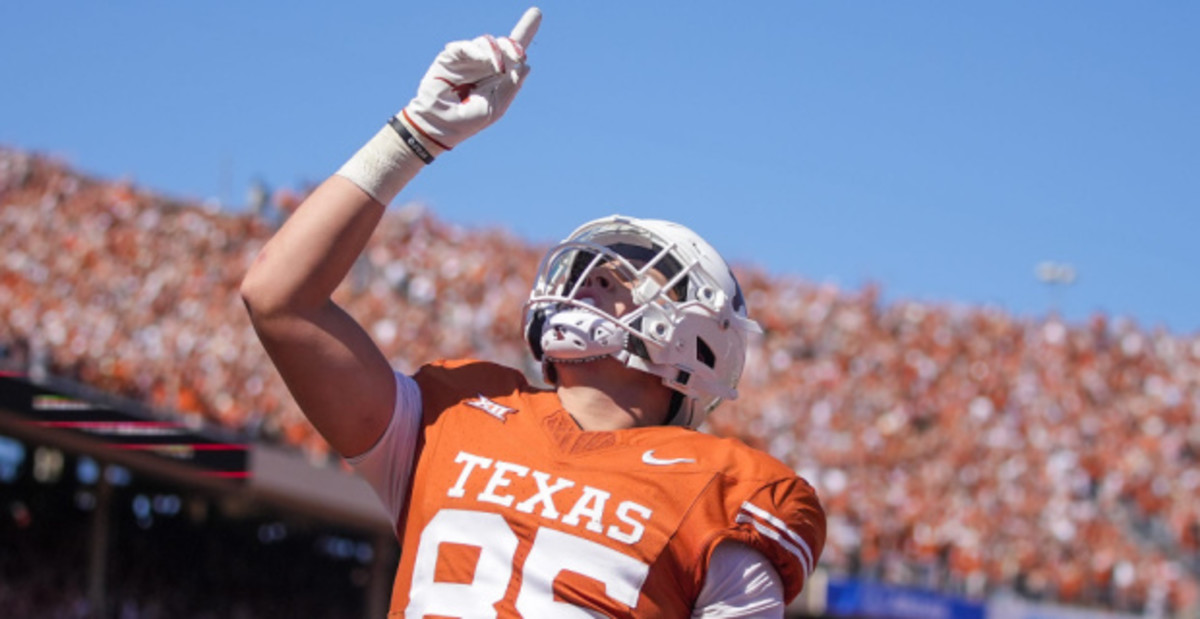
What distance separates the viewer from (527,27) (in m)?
2.62

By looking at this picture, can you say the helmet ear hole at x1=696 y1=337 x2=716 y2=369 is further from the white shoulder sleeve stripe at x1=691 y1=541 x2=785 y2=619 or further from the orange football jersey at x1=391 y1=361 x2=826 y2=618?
the white shoulder sleeve stripe at x1=691 y1=541 x2=785 y2=619

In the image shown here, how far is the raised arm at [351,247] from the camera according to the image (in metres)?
2.49

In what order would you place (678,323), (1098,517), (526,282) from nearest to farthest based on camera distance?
(678,323), (1098,517), (526,282)

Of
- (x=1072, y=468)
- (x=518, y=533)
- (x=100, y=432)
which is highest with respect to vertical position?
(x=1072, y=468)

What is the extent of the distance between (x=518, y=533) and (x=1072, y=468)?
660 inches

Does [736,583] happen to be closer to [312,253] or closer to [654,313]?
[654,313]

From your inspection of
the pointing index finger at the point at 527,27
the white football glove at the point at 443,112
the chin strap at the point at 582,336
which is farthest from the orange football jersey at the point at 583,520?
the pointing index finger at the point at 527,27

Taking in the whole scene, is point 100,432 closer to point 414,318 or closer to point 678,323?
point 678,323

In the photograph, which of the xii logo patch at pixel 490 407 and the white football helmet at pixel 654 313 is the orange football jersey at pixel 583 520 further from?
the white football helmet at pixel 654 313

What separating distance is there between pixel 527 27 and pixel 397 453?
78cm

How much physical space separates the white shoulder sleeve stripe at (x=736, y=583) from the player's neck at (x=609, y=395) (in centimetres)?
37

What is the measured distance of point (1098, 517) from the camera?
17.1 metres

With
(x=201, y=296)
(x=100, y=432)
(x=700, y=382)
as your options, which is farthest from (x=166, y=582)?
(x=700, y=382)

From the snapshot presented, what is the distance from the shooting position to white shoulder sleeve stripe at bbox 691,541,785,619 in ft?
7.91
